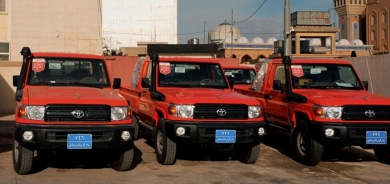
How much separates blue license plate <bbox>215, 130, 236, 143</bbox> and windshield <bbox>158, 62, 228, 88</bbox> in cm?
166

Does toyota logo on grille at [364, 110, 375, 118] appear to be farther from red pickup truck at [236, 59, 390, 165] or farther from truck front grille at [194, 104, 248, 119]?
truck front grille at [194, 104, 248, 119]

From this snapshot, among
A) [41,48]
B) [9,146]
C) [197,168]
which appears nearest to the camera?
[197,168]

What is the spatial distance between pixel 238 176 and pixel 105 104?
2360 millimetres

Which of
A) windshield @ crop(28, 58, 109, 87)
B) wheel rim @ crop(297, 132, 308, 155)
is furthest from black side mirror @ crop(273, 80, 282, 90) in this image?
windshield @ crop(28, 58, 109, 87)

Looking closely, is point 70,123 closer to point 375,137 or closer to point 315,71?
point 375,137

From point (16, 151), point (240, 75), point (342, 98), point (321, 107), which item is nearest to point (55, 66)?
point (16, 151)

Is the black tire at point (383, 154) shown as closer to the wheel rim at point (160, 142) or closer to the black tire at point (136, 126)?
the wheel rim at point (160, 142)

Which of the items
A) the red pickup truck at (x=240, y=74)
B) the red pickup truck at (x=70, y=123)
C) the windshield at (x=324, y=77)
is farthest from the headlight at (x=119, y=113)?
the red pickup truck at (x=240, y=74)

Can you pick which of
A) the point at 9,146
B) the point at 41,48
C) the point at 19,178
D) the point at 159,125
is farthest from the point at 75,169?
the point at 41,48

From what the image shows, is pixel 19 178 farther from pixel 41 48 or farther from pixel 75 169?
pixel 41 48

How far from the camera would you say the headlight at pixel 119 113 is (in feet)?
26.1

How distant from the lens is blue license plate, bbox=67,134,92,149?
7648 millimetres

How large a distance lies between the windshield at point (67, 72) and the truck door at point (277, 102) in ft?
11.2

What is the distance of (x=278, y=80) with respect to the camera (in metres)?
10.5
